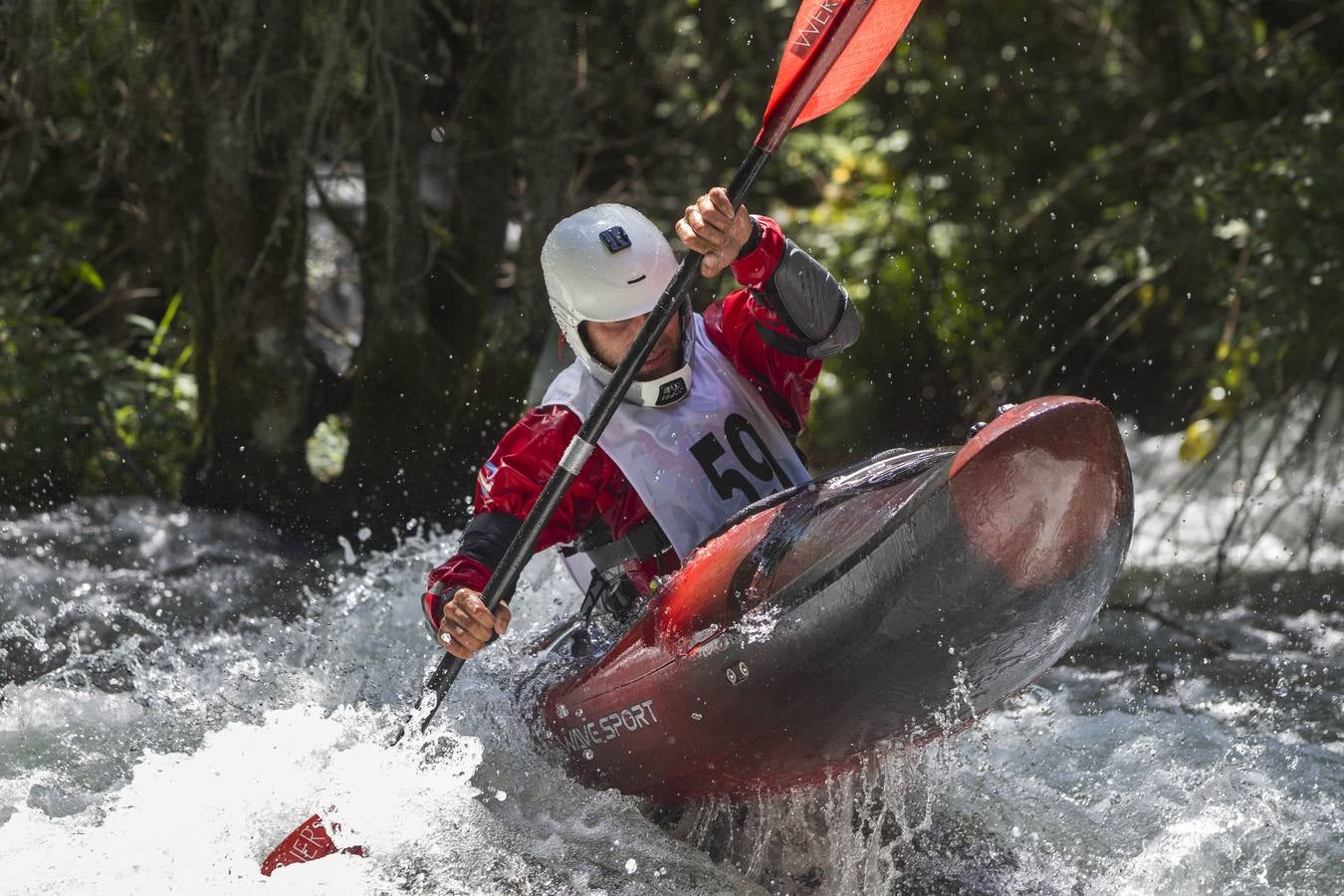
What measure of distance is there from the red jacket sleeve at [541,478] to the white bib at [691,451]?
7 centimetres

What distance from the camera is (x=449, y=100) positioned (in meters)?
6.67

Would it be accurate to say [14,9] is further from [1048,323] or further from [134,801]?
[1048,323]

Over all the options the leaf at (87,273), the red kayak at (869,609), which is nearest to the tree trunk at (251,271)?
the leaf at (87,273)

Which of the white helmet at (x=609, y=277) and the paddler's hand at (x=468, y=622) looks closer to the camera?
the paddler's hand at (x=468, y=622)

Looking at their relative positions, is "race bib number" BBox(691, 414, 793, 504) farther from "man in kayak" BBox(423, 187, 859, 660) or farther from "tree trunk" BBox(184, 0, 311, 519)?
"tree trunk" BBox(184, 0, 311, 519)

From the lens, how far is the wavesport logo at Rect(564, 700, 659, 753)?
3.21 m

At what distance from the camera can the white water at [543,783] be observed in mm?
3195

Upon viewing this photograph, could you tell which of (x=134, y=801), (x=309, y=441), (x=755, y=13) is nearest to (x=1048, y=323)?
(x=755, y=13)

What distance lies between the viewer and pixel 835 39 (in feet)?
10.6

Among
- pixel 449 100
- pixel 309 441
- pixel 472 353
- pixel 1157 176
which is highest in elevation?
pixel 449 100

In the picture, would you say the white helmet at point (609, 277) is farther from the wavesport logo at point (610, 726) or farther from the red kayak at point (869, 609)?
the wavesport logo at point (610, 726)

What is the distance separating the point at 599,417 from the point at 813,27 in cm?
101

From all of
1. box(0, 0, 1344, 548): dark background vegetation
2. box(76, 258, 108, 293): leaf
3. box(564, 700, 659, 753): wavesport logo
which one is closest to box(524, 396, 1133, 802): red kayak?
box(564, 700, 659, 753): wavesport logo

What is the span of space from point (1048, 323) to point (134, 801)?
204 inches
